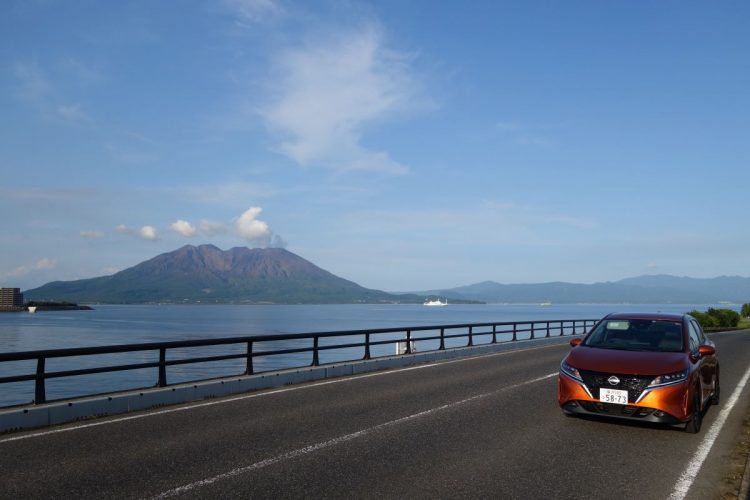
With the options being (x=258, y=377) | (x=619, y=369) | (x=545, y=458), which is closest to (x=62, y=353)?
(x=258, y=377)

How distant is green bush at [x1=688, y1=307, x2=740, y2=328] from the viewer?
61.2 m

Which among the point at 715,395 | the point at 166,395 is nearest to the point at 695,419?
the point at 715,395

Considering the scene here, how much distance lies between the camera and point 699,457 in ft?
24.8

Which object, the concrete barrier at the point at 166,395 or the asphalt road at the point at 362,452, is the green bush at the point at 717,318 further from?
the asphalt road at the point at 362,452

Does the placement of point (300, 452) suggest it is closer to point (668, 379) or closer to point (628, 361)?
point (628, 361)

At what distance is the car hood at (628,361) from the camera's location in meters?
8.29

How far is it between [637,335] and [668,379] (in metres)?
1.65

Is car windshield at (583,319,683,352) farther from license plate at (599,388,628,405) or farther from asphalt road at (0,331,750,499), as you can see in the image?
license plate at (599,388,628,405)

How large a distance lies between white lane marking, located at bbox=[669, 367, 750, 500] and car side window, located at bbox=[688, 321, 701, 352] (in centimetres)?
122

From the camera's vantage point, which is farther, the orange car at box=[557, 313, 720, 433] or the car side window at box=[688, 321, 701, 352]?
the car side window at box=[688, 321, 701, 352]

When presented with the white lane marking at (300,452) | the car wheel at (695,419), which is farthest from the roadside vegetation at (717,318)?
the white lane marking at (300,452)

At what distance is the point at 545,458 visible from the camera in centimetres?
718

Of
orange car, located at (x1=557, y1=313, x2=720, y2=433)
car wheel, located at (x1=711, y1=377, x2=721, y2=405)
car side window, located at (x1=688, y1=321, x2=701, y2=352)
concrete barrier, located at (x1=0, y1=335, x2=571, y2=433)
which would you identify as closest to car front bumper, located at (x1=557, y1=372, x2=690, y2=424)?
orange car, located at (x1=557, y1=313, x2=720, y2=433)

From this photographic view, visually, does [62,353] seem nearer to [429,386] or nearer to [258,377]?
[258,377]
